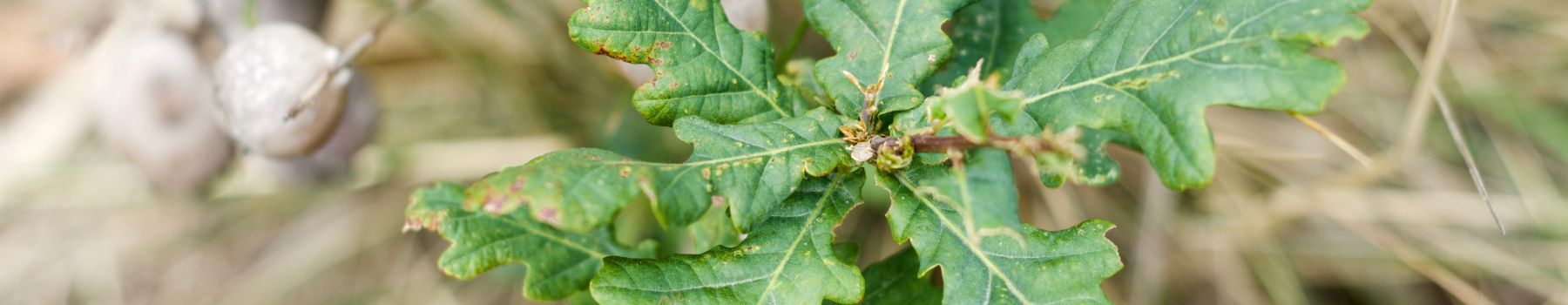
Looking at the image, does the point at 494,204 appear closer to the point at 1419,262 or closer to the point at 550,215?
the point at 550,215

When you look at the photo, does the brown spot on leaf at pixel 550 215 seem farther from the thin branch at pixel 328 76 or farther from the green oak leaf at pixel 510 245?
the thin branch at pixel 328 76

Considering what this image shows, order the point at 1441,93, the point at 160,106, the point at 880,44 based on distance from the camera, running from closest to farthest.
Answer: the point at 880,44
the point at 1441,93
the point at 160,106

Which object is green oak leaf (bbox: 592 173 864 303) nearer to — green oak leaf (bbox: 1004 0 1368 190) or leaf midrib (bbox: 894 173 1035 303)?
leaf midrib (bbox: 894 173 1035 303)

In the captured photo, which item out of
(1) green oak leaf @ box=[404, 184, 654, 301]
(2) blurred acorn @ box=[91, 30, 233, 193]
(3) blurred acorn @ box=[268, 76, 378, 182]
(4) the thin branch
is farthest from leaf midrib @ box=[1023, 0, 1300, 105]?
(2) blurred acorn @ box=[91, 30, 233, 193]

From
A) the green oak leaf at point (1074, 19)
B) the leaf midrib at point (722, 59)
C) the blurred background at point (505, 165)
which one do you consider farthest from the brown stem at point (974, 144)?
the blurred background at point (505, 165)

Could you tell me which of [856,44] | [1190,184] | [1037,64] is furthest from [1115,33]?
[856,44]

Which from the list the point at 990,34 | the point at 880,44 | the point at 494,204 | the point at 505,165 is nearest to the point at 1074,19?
the point at 990,34
